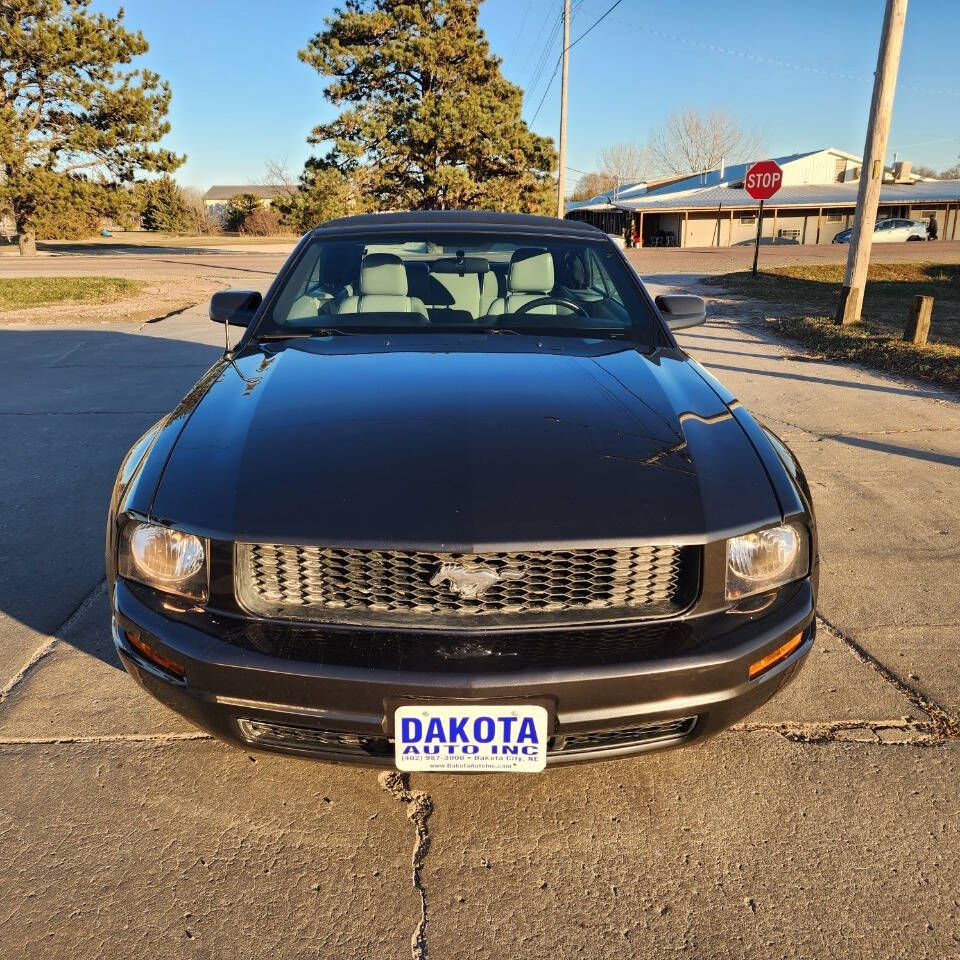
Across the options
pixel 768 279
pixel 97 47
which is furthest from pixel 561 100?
pixel 97 47

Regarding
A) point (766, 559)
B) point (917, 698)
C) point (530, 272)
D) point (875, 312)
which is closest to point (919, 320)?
point (875, 312)

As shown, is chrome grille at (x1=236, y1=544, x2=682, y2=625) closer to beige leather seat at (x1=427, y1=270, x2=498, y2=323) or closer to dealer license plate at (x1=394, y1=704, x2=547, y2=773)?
dealer license plate at (x1=394, y1=704, x2=547, y2=773)

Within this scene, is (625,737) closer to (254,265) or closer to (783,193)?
(254,265)

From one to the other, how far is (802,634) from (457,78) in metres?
30.5

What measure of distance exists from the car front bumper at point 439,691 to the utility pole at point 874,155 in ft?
32.2

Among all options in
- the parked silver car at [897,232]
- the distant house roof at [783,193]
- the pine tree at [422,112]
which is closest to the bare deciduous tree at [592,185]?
the distant house roof at [783,193]

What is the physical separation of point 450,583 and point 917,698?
1.82 metres

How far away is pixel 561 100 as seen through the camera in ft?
96.1

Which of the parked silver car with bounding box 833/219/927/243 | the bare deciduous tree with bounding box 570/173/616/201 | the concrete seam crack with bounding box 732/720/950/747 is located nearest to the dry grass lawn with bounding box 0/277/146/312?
the concrete seam crack with bounding box 732/720/950/747

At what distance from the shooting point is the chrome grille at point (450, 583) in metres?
1.89

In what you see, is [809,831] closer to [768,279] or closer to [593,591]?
[593,591]

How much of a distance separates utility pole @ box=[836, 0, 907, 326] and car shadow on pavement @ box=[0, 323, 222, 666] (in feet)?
27.9

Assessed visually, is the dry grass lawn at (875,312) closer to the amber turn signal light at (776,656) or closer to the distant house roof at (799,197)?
the amber turn signal light at (776,656)

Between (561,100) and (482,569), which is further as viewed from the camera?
(561,100)
